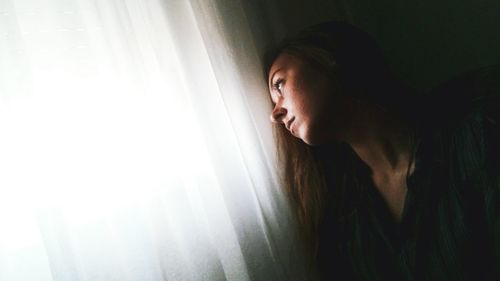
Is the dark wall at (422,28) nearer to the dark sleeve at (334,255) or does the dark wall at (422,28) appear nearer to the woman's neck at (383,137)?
the woman's neck at (383,137)

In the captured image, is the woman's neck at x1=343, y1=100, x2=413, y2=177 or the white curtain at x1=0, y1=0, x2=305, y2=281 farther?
the woman's neck at x1=343, y1=100, x2=413, y2=177

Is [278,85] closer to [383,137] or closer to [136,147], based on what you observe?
[383,137]

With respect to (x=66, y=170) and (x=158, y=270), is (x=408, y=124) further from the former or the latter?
(x=66, y=170)

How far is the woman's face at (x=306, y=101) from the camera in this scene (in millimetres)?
1028

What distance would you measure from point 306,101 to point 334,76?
0.41 feet

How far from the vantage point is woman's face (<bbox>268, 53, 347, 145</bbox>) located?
103 cm

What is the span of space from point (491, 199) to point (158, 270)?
2.58 ft

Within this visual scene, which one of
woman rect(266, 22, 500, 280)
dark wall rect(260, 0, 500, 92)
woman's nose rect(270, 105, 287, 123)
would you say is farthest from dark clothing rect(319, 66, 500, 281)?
woman's nose rect(270, 105, 287, 123)

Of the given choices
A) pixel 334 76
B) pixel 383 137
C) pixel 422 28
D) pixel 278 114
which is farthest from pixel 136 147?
pixel 422 28

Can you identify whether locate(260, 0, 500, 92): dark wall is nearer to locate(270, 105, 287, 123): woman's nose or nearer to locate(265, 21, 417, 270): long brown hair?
locate(265, 21, 417, 270): long brown hair

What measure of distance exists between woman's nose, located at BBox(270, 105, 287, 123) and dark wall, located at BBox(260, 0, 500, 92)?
30cm

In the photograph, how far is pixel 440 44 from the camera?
49.3 inches

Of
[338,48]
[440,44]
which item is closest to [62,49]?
[338,48]

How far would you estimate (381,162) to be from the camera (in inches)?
43.6
